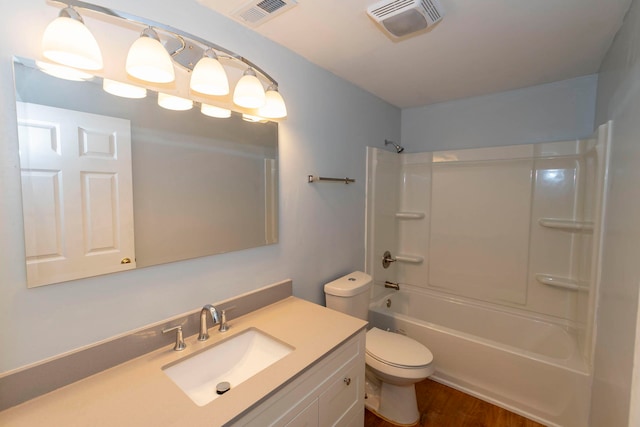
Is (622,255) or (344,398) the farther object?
(344,398)

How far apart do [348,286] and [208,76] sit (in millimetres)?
1424

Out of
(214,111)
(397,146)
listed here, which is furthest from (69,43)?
(397,146)

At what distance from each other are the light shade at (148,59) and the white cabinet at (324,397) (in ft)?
3.86

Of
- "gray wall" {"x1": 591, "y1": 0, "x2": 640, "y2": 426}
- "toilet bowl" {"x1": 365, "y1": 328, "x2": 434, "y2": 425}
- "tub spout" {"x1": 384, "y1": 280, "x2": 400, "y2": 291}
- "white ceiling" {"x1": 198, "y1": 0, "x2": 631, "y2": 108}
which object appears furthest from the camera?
"tub spout" {"x1": 384, "y1": 280, "x2": 400, "y2": 291}

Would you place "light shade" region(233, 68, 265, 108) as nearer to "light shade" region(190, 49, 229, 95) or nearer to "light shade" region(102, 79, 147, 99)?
"light shade" region(190, 49, 229, 95)

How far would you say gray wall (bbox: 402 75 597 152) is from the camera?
2.08 m

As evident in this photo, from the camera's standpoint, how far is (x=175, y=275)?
3.92ft

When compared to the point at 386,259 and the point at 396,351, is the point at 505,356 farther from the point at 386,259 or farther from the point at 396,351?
the point at 386,259

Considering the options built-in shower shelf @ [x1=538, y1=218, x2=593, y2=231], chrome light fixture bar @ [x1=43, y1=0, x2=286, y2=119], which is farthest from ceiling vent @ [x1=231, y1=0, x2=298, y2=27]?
built-in shower shelf @ [x1=538, y1=218, x2=593, y2=231]

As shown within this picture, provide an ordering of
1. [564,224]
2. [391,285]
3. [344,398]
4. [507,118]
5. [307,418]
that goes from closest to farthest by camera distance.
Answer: [307,418] → [344,398] → [564,224] → [507,118] → [391,285]

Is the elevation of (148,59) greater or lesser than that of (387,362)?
greater

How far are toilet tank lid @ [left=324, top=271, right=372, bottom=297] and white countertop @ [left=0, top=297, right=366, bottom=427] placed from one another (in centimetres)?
58

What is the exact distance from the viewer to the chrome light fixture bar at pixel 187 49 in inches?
36.7

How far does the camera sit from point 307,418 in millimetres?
1070
